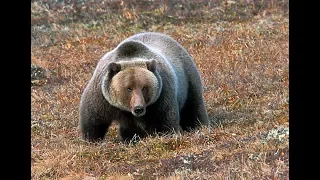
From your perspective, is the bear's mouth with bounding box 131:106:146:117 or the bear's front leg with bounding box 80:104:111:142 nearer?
the bear's mouth with bounding box 131:106:146:117

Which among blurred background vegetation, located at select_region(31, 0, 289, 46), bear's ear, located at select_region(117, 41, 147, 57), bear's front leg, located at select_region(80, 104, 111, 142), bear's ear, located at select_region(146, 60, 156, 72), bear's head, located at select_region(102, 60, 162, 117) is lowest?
blurred background vegetation, located at select_region(31, 0, 289, 46)

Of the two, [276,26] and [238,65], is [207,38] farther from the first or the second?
[238,65]

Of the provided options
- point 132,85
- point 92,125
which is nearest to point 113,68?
point 132,85

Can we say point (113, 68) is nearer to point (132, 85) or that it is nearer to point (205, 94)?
point (132, 85)

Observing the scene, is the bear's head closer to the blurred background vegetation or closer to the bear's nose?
the bear's nose

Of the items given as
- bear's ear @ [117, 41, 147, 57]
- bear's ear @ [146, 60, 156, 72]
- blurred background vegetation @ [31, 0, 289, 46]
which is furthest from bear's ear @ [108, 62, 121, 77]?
blurred background vegetation @ [31, 0, 289, 46]

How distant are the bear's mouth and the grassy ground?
40cm

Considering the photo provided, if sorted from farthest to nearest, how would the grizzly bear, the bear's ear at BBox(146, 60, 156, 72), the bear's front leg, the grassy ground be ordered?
the bear's front leg → the bear's ear at BBox(146, 60, 156, 72) → the grizzly bear → the grassy ground

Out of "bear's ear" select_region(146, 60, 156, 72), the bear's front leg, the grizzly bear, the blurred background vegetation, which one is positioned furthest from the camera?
the blurred background vegetation

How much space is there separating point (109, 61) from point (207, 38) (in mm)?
7810

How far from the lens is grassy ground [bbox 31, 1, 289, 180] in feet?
25.6
